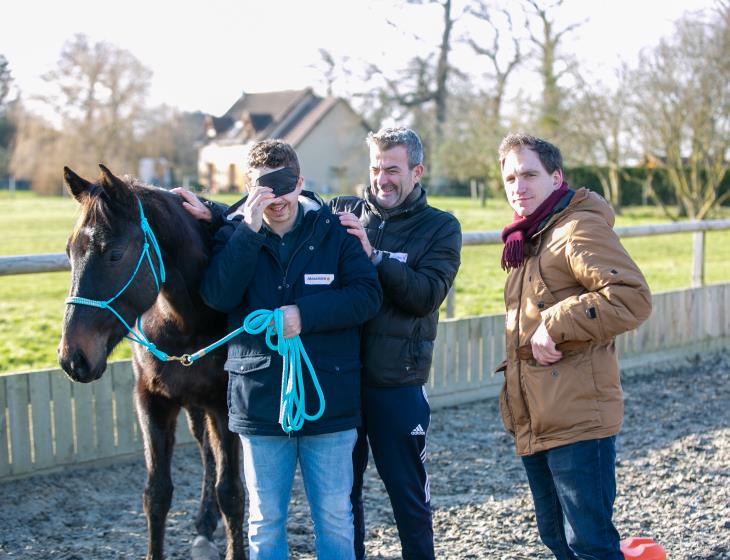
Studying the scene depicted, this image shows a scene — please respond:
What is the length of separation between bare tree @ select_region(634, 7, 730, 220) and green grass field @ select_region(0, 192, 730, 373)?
1483 mm

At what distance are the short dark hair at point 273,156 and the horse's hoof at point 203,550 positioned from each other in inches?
76.2

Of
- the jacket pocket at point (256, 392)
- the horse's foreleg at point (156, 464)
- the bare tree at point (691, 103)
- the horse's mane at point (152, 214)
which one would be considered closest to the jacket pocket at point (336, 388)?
the jacket pocket at point (256, 392)

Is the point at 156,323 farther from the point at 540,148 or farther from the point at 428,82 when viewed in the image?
the point at 428,82

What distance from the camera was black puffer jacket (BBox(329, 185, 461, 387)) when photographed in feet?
10.1

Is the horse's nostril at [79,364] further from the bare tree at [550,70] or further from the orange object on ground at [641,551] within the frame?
the bare tree at [550,70]

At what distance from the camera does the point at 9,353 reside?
25.0 ft

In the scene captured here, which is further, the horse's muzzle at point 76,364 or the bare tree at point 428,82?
the bare tree at point 428,82

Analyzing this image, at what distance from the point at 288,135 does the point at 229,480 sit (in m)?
46.3

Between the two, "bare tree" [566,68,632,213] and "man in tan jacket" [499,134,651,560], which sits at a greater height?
"bare tree" [566,68,632,213]

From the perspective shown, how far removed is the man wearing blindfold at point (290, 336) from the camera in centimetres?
281

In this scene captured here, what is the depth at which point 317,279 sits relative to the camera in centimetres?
288

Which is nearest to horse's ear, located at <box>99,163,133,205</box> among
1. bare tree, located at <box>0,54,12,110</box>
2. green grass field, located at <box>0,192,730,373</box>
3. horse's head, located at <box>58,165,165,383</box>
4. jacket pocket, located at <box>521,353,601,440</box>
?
horse's head, located at <box>58,165,165,383</box>

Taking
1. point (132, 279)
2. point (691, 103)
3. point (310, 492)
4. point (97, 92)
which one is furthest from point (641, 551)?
point (97, 92)

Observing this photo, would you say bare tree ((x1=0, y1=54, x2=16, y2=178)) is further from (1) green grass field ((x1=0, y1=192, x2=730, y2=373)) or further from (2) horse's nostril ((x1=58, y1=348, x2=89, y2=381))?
(2) horse's nostril ((x1=58, y1=348, x2=89, y2=381))
